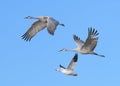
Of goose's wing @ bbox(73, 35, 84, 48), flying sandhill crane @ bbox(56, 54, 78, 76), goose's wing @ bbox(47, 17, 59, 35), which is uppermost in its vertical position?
goose's wing @ bbox(47, 17, 59, 35)

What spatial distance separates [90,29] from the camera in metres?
30.8

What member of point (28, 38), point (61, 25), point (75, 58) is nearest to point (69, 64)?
point (75, 58)

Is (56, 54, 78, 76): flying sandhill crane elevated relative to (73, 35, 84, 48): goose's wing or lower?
lower

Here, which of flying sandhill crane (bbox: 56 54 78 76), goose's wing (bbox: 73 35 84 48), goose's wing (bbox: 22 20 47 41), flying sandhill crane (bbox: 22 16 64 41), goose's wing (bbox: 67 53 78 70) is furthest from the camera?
goose's wing (bbox: 22 20 47 41)

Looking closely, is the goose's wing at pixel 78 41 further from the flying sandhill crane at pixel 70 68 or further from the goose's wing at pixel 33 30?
the flying sandhill crane at pixel 70 68

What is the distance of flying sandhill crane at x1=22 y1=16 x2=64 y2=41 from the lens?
32281 mm

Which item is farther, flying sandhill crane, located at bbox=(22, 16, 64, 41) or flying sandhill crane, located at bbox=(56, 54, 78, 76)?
flying sandhill crane, located at bbox=(22, 16, 64, 41)

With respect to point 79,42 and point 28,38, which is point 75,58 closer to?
point 79,42

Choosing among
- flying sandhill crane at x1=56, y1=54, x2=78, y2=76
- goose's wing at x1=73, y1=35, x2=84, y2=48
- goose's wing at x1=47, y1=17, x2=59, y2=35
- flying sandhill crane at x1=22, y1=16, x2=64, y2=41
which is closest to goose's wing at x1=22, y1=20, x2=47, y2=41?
flying sandhill crane at x1=22, y1=16, x2=64, y2=41

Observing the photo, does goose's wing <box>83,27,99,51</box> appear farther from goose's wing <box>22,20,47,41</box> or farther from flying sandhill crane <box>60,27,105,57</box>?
goose's wing <box>22,20,47,41</box>

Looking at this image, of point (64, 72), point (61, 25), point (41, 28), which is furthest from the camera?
point (41, 28)

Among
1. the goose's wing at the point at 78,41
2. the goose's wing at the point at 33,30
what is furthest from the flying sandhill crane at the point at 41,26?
the goose's wing at the point at 78,41

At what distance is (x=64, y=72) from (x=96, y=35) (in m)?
2.48

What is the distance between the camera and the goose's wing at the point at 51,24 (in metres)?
31.6
